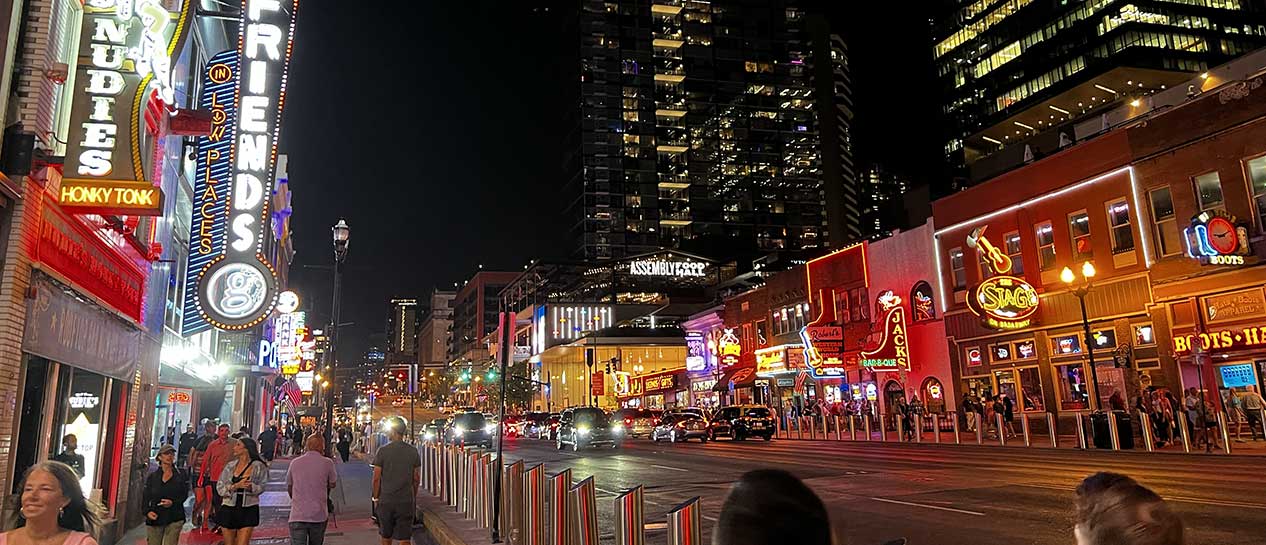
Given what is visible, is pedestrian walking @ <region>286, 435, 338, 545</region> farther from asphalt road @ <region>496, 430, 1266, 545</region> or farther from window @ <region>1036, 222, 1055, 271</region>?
window @ <region>1036, 222, 1055, 271</region>

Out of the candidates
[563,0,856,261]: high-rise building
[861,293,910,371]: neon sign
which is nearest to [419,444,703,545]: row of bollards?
[861,293,910,371]: neon sign

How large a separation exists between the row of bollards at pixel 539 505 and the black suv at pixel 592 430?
17696 mm

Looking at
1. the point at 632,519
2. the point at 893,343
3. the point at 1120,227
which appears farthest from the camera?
the point at 893,343

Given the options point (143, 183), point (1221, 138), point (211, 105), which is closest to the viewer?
point (143, 183)

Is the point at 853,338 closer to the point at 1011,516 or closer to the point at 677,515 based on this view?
the point at 1011,516

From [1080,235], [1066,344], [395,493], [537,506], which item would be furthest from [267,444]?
[1080,235]

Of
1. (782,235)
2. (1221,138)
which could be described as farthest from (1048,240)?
(782,235)

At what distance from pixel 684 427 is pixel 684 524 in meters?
33.8

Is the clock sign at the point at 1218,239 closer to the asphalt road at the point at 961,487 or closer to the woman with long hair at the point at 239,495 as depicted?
the asphalt road at the point at 961,487

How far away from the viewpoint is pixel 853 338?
134 feet

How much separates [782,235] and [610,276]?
4277cm

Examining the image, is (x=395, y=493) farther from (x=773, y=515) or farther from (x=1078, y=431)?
(x=1078, y=431)

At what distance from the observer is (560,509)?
8188 millimetres

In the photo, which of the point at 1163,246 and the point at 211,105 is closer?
the point at 211,105
